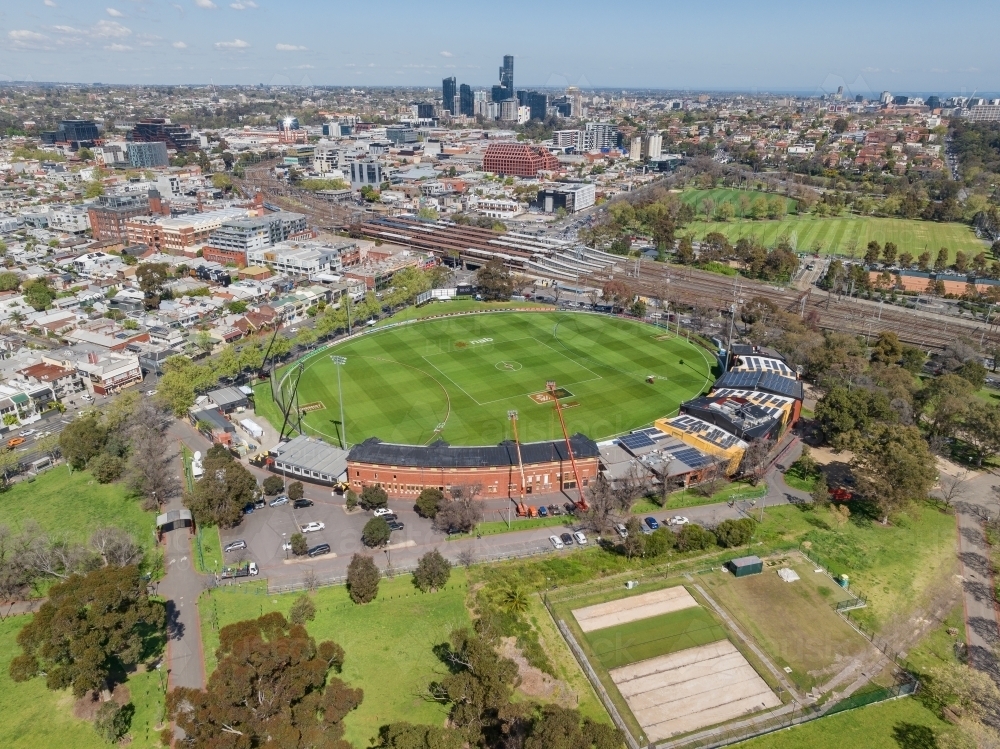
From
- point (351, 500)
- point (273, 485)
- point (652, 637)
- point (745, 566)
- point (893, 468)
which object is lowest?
point (652, 637)

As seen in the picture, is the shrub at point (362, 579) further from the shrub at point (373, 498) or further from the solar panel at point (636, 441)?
the solar panel at point (636, 441)

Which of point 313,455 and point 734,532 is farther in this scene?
point 313,455

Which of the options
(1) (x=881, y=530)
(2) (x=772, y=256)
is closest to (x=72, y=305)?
(1) (x=881, y=530)

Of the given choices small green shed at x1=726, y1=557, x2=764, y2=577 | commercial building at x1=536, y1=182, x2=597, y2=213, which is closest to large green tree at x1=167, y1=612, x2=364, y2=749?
small green shed at x1=726, y1=557, x2=764, y2=577

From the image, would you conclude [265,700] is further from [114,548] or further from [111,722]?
[114,548]

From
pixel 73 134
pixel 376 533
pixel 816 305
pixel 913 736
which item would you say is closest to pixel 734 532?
pixel 913 736

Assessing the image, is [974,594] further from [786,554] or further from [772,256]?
[772,256]

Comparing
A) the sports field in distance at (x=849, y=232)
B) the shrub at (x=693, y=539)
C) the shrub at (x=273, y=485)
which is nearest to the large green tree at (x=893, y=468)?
the shrub at (x=693, y=539)

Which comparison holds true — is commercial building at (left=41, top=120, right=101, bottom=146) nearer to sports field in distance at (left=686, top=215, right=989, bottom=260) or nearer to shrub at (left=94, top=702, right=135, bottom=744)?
sports field in distance at (left=686, top=215, right=989, bottom=260)

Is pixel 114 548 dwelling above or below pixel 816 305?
below
